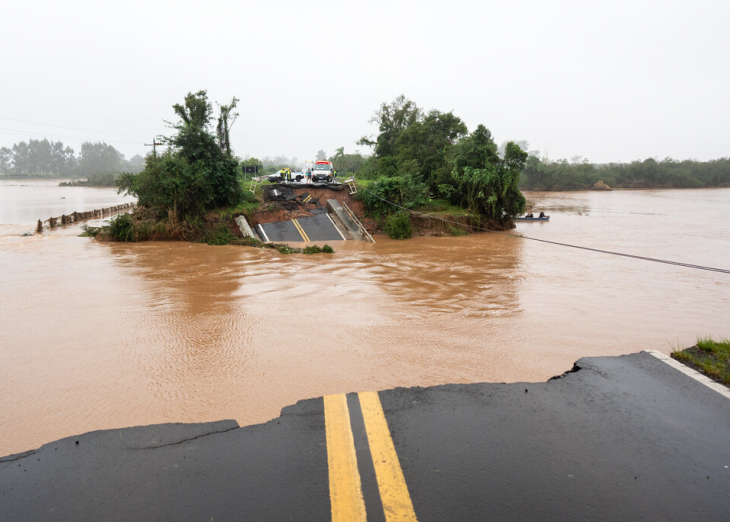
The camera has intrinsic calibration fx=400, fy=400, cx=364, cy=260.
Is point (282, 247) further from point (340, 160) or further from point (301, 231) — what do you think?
point (340, 160)

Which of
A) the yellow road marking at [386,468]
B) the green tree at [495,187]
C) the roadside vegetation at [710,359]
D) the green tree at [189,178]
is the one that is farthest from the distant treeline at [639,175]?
the yellow road marking at [386,468]

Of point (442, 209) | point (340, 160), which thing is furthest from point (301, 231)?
point (340, 160)

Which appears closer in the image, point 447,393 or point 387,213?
point 447,393

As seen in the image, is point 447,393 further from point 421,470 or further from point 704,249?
point 704,249

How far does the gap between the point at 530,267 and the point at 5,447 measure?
605 inches

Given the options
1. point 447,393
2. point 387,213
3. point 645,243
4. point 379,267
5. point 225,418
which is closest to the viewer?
point 225,418

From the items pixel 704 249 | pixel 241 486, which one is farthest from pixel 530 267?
pixel 241 486

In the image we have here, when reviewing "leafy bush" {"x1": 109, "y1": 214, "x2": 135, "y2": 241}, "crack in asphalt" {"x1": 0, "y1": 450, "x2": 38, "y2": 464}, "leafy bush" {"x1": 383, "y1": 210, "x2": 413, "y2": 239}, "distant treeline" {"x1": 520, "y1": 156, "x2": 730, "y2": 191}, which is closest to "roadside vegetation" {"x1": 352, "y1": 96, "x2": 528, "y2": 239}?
"leafy bush" {"x1": 383, "y1": 210, "x2": 413, "y2": 239}

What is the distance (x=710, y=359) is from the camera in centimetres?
480

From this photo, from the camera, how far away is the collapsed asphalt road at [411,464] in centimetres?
271

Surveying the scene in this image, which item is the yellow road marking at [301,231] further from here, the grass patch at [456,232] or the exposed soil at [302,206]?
the grass patch at [456,232]

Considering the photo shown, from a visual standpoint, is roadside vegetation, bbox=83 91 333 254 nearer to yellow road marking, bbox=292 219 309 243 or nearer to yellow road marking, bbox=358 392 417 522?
Result: yellow road marking, bbox=292 219 309 243

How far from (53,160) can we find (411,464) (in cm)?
18705

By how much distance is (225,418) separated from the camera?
13.2 feet
